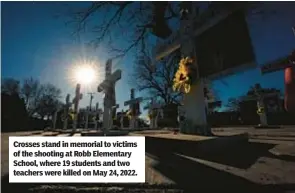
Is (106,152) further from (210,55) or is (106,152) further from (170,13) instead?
(170,13)

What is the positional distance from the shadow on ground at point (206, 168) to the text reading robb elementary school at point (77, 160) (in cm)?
19

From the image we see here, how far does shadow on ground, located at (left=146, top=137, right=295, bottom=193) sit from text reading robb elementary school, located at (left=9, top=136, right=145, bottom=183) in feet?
0.62

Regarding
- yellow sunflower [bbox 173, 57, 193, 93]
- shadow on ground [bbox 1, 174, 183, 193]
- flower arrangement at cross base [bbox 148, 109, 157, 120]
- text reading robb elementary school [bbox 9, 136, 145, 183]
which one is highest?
yellow sunflower [bbox 173, 57, 193, 93]

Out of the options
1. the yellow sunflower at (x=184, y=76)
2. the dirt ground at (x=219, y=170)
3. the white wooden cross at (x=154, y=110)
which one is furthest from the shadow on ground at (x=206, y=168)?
the white wooden cross at (x=154, y=110)

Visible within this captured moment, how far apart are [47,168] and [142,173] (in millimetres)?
502

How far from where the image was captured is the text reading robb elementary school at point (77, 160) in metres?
1.25

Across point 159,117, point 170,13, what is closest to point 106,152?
point 170,13

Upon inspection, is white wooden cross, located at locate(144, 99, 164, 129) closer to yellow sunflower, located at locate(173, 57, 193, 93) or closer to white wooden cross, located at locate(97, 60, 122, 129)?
white wooden cross, located at locate(97, 60, 122, 129)

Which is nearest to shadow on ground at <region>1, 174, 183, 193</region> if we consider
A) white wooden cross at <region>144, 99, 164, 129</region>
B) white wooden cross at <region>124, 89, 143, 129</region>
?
white wooden cross at <region>124, 89, 143, 129</region>

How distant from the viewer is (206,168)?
137 centimetres

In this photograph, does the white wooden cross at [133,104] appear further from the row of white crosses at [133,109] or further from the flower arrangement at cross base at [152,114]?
the flower arrangement at cross base at [152,114]

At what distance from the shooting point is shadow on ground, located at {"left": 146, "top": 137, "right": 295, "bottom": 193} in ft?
3.52

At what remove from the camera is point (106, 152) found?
4.49ft

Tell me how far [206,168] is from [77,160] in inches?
27.9
